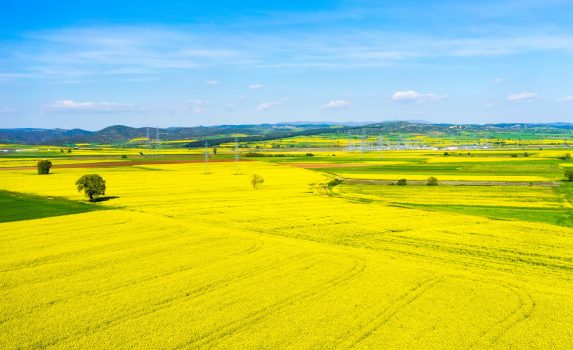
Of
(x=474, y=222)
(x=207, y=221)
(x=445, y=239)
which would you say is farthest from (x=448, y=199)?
(x=207, y=221)

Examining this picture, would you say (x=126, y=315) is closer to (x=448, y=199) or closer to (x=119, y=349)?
(x=119, y=349)

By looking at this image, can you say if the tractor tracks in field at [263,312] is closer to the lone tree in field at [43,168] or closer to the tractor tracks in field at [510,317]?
the tractor tracks in field at [510,317]

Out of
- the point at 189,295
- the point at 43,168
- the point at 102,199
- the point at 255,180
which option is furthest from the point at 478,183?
the point at 43,168

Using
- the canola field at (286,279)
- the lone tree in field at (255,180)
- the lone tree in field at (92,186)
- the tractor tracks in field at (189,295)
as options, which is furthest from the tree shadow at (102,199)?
the tractor tracks in field at (189,295)

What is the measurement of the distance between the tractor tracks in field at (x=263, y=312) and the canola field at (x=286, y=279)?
9 cm

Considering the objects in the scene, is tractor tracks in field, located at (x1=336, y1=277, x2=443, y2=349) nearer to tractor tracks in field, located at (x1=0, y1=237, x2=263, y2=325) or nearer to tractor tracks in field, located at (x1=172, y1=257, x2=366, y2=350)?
tractor tracks in field, located at (x1=172, y1=257, x2=366, y2=350)

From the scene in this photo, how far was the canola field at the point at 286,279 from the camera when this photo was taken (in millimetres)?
21844

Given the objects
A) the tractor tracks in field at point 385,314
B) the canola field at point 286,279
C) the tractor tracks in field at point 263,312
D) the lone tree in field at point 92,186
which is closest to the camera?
the tractor tracks in field at point 263,312

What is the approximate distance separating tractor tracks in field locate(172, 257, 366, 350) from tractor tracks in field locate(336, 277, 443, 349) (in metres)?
4.14

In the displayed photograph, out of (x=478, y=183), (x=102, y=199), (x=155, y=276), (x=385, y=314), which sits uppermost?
(x=155, y=276)

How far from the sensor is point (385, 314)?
24.1 meters

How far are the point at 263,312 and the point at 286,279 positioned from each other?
5.82 meters

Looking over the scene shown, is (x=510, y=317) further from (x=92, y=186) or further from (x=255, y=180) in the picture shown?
(x=255, y=180)

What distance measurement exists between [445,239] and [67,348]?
32.2 metres
